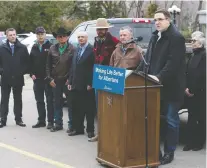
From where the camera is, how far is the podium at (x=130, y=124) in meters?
5.73

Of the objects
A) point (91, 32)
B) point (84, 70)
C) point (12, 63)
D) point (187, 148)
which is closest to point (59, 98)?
point (84, 70)

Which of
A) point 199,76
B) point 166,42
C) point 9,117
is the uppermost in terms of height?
point 166,42

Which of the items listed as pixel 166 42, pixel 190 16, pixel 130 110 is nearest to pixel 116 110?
pixel 130 110

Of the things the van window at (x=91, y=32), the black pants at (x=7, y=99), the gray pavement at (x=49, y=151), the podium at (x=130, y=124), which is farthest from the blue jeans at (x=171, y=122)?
the black pants at (x=7, y=99)

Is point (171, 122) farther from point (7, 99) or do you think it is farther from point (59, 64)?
point (7, 99)

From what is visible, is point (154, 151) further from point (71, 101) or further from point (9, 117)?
point (9, 117)

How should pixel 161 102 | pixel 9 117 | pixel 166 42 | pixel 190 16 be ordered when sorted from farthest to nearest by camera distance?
pixel 190 16 < pixel 9 117 < pixel 161 102 < pixel 166 42

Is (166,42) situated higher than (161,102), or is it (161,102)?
(166,42)

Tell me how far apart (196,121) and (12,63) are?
3733 mm

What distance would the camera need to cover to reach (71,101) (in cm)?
823

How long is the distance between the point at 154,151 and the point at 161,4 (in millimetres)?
30851

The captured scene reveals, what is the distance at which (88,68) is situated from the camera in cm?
789

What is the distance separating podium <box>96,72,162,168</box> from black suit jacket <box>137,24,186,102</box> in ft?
0.91

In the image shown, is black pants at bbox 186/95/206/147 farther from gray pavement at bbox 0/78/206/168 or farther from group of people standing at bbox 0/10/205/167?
gray pavement at bbox 0/78/206/168
